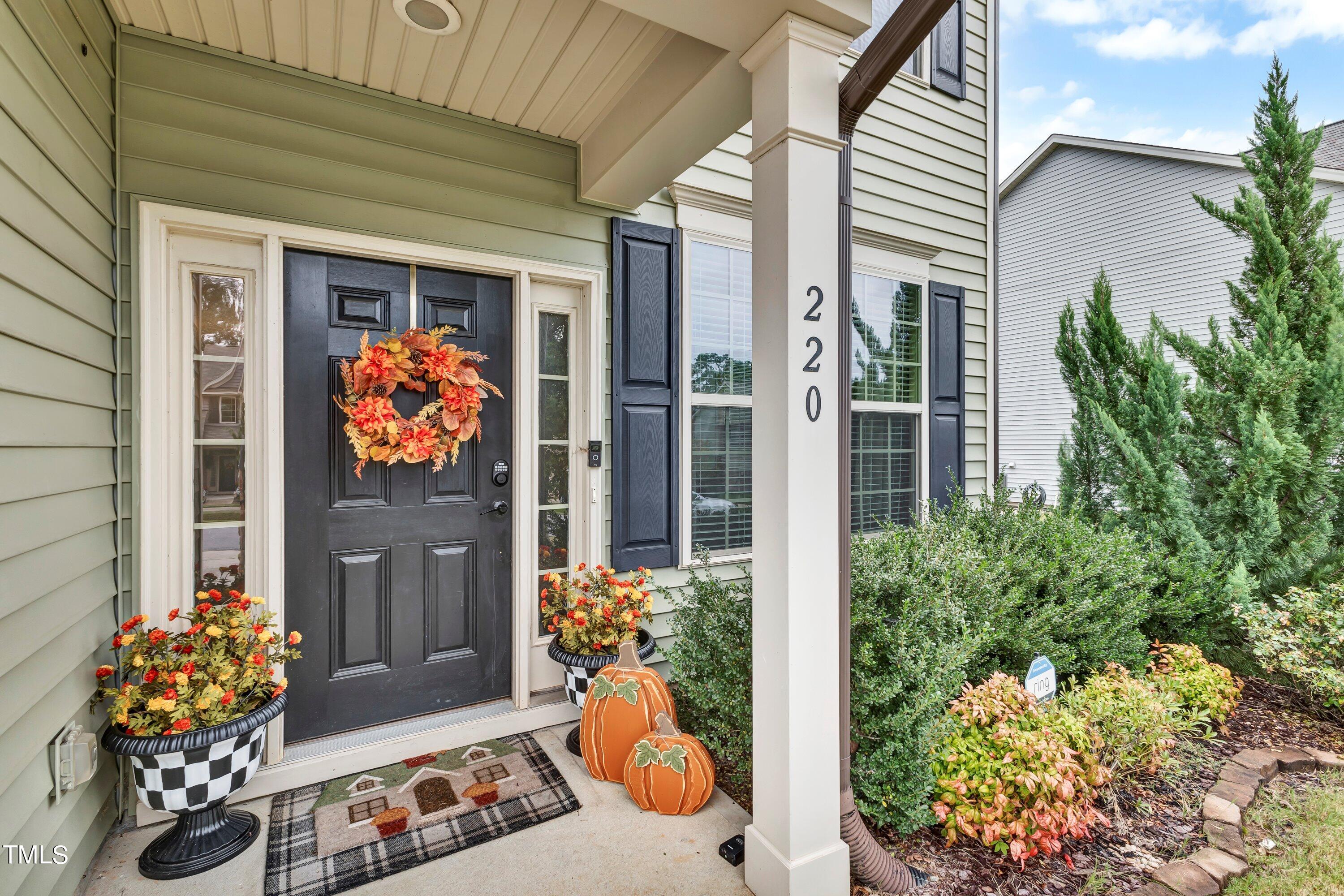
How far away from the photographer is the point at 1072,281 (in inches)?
376

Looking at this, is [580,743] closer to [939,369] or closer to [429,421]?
[429,421]

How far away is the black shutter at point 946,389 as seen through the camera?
12.7ft

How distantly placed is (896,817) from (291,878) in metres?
1.71

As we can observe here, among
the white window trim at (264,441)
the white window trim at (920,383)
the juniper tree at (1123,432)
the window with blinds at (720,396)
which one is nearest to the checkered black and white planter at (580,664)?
the white window trim at (264,441)

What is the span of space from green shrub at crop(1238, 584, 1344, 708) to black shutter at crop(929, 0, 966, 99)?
3.36 m

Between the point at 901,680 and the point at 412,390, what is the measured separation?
1.98m

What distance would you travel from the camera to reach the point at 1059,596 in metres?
2.63

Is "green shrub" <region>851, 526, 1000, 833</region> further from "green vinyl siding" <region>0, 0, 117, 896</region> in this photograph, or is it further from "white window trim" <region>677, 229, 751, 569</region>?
"green vinyl siding" <region>0, 0, 117, 896</region>

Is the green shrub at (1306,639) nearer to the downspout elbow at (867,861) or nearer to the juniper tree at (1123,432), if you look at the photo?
the juniper tree at (1123,432)

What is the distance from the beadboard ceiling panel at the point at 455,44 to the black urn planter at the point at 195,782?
2070 millimetres

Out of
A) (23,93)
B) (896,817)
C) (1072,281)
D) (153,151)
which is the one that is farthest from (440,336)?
(1072,281)

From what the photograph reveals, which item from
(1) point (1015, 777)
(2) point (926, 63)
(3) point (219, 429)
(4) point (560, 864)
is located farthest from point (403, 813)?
(2) point (926, 63)

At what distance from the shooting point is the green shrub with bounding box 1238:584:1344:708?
2.57 m

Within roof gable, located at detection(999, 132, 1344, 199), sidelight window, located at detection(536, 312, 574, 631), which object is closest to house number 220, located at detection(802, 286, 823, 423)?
sidelight window, located at detection(536, 312, 574, 631)
